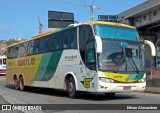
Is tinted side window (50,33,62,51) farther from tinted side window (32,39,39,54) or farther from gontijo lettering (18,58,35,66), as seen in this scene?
gontijo lettering (18,58,35,66)

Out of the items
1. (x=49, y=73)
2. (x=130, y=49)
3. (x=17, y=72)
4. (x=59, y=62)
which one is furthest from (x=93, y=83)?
(x=17, y=72)

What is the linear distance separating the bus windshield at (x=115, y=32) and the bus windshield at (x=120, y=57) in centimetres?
27

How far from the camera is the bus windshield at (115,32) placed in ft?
54.0

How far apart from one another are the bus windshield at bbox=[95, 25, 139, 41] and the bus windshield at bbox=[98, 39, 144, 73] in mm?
268

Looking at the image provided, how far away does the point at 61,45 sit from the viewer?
19109 millimetres

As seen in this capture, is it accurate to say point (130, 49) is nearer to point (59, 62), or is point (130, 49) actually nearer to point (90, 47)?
point (90, 47)

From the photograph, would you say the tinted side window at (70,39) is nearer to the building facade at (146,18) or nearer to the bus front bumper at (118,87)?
the bus front bumper at (118,87)

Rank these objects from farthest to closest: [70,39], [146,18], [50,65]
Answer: [146,18] → [50,65] → [70,39]

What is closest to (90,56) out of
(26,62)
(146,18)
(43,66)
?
(43,66)

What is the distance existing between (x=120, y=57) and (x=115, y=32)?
1231mm

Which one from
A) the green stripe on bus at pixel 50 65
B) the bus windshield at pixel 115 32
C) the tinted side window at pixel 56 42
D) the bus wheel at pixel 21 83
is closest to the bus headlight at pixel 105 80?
the bus windshield at pixel 115 32

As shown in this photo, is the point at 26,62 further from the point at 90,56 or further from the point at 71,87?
the point at 90,56

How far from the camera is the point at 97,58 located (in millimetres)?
15898

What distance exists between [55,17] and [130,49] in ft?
148
